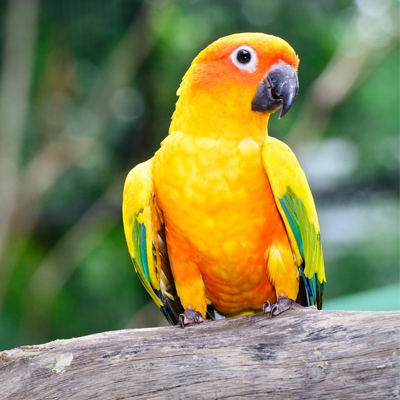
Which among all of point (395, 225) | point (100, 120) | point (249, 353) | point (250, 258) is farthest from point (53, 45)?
point (395, 225)

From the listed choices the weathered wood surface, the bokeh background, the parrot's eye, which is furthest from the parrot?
the bokeh background

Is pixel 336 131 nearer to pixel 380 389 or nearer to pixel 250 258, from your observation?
pixel 250 258

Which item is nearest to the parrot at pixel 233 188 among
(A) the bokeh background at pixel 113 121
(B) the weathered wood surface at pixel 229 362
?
(B) the weathered wood surface at pixel 229 362

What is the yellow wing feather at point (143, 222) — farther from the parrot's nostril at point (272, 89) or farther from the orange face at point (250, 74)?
the parrot's nostril at point (272, 89)

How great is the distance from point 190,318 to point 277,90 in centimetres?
141

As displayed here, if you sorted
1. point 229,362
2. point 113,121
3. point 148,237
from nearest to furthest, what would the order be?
1. point 229,362
2. point 148,237
3. point 113,121

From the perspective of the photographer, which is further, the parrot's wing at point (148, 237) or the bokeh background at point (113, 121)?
the bokeh background at point (113, 121)

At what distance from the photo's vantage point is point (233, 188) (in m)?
2.67

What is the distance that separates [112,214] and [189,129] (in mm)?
4555

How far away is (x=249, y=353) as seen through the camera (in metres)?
2.32

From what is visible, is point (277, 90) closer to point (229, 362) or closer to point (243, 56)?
point (243, 56)

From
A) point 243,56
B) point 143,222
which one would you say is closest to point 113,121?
point 143,222

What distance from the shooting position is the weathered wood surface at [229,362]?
6.90 ft

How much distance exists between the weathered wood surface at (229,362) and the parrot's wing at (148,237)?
1.87 feet
